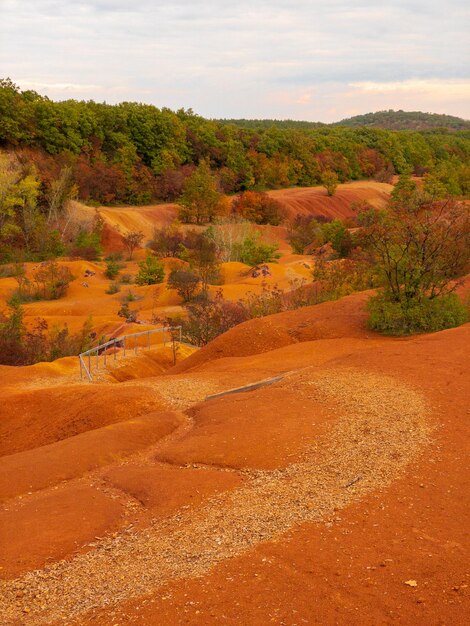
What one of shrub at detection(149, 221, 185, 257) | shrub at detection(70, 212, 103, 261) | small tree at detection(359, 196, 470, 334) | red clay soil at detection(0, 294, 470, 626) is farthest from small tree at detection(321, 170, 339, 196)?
red clay soil at detection(0, 294, 470, 626)

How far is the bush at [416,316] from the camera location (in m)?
16.5

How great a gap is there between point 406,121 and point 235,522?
172m

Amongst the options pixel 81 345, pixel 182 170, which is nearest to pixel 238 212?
pixel 182 170

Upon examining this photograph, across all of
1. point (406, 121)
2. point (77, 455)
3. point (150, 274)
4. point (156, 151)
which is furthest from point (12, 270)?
point (406, 121)

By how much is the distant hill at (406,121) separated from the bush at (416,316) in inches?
5909

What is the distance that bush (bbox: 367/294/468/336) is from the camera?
54.1 feet

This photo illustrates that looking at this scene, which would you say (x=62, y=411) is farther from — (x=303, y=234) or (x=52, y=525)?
(x=303, y=234)

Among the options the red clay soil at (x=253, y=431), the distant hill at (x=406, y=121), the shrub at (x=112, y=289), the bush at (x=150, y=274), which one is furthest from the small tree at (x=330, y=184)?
the distant hill at (x=406, y=121)

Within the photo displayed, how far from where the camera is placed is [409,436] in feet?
27.8

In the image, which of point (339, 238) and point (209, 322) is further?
point (339, 238)

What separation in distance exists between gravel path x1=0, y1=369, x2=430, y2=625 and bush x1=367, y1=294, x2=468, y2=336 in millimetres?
7166

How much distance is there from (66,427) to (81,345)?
1081 centimetres

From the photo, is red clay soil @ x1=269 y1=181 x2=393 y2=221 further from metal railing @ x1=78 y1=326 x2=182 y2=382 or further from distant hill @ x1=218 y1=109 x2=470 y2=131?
distant hill @ x1=218 y1=109 x2=470 y2=131

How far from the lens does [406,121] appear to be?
549 ft
